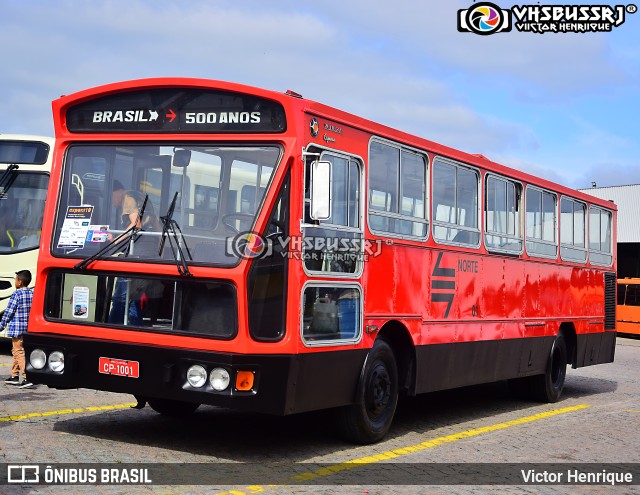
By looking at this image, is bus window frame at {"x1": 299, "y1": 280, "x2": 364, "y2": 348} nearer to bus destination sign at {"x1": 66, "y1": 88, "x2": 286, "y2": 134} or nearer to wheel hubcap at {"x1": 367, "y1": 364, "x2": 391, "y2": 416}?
wheel hubcap at {"x1": 367, "y1": 364, "x2": 391, "y2": 416}

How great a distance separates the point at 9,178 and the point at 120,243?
8.37 meters

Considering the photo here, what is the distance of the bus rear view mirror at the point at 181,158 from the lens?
8344mm

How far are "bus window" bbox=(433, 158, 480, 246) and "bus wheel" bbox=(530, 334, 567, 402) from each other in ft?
10.7

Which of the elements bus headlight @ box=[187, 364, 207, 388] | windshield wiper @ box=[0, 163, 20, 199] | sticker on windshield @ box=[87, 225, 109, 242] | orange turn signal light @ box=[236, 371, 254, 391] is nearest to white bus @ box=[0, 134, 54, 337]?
windshield wiper @ box=[0, 163, 20, 199]

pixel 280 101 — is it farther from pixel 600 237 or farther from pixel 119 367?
pixel 600 237

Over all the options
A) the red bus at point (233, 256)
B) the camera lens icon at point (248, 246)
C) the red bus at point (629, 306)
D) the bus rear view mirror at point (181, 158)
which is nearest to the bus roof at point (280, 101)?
the red bus at point (233, 256)

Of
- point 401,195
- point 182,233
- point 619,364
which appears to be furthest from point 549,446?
point 619,364

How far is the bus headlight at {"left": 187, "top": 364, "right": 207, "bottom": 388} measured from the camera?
7.83m

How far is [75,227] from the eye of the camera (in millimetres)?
8711

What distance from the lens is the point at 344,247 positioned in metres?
8.82

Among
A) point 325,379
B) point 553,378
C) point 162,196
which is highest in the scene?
point 162,196

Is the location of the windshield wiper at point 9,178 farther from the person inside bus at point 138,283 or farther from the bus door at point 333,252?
the bus door at point 333,252

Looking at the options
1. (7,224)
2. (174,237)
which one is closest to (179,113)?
(174,237)

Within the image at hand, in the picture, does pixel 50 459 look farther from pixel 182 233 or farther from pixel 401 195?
pixel 401 195
